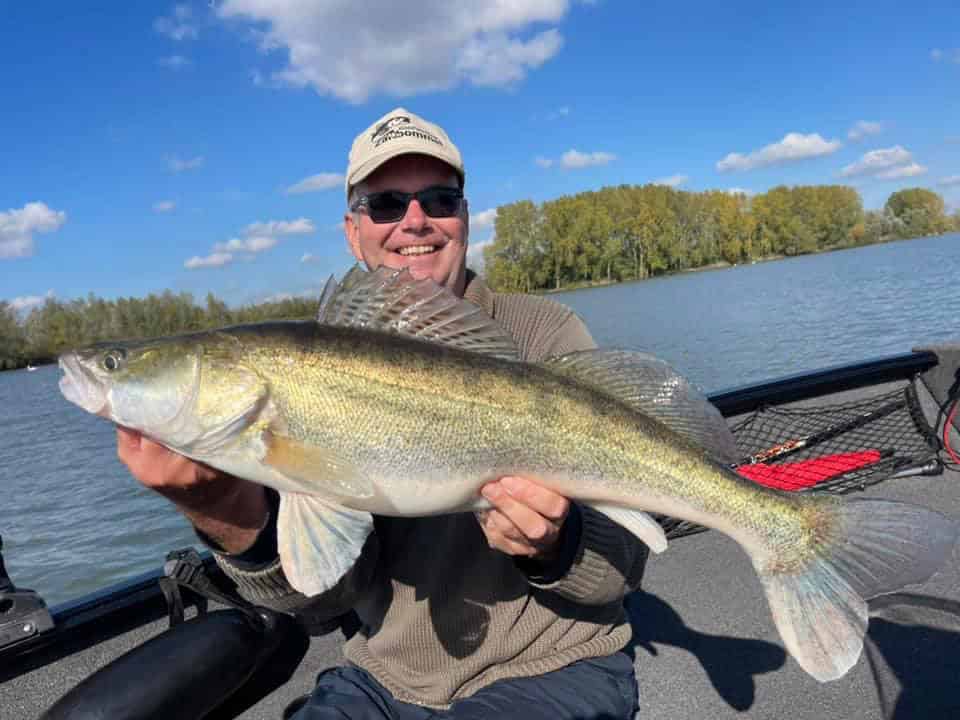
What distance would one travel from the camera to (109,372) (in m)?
2.15

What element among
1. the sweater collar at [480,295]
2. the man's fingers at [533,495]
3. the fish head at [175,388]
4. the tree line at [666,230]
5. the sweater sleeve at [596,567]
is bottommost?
the sweater sleeve at [596,567]

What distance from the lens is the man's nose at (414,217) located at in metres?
3.07

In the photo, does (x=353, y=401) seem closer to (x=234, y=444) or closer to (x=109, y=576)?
Answer: (x=234, y=444)

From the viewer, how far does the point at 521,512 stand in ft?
7.07

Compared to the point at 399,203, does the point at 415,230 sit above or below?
below

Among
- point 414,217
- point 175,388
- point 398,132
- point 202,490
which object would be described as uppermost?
point 398,132

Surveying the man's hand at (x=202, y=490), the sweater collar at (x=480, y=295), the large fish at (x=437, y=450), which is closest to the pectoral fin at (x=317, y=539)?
the large fish at (x=437, y=450)

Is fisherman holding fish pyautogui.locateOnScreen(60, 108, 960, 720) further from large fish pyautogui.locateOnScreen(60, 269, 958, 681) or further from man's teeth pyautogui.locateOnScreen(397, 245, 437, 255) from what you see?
man's teeth pyautogui.locateOnScreen(397, 245, 437, 255)

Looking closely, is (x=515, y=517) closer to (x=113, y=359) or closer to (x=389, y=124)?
(x=113, y=359)

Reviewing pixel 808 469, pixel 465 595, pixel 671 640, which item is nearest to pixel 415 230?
pixel 465 595

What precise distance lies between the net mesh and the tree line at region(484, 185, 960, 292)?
4989 cm

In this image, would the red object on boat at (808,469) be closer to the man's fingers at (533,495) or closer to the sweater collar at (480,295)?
the sweater collar at (480,295)

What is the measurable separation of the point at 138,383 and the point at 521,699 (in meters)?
1.64

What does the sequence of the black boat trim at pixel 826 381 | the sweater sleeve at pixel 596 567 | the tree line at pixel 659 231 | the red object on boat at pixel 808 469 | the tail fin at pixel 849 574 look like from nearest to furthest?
the tail fin at pixel 849 574 < the sweater sleeve at pixel 596 567 < the red object on boat at pixel 808 469 < the black boat trim at pixel 826 381 < the tree line at pixel 659 231
